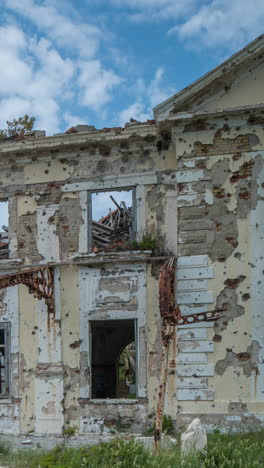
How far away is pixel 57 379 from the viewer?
10.4 metres

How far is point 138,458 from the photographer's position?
6.77m

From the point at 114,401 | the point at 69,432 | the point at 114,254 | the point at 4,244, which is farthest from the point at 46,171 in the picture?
the point at 69,432

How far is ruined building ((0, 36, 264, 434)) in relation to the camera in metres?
9.34

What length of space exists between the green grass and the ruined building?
6.19 ft

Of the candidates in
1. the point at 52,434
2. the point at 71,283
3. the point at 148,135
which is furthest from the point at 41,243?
the point at 52,434

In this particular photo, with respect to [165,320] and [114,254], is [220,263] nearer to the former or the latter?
[165,320]

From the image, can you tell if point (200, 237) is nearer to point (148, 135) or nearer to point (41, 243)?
point (148, 135)

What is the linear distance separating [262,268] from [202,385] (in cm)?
235

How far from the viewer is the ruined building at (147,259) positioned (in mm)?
9344

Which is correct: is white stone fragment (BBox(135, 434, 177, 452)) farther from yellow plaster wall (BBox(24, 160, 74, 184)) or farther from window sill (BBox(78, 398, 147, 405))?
yellow plaster wall (BBox(24, 160, 74, 184))

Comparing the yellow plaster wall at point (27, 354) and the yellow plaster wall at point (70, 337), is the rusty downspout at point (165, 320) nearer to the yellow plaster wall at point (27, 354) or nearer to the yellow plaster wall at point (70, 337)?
the yellow plaster wall at point (70, 337)

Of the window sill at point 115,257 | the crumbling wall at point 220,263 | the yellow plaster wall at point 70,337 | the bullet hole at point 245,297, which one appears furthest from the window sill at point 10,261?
the bullet hole at point 245,297

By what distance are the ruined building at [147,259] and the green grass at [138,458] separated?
74.3 inches

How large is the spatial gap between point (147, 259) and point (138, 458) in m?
4.13
